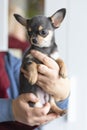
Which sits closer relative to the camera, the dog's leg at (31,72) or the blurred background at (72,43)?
the dog's leg at (31,72)

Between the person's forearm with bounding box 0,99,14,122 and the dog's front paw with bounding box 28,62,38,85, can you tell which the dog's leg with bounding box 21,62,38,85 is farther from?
the person's forearm with bounding box 0,99,14,122

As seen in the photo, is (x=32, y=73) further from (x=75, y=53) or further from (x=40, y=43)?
(x=75, y=53)

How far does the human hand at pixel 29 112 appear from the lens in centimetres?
36

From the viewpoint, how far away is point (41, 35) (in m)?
0.33

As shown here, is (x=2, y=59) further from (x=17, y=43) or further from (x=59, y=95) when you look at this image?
(x=59, y=95)

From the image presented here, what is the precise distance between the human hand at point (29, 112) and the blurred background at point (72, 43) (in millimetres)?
86

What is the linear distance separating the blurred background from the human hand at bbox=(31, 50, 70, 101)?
0.11 meters

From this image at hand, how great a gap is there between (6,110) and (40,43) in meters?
0.18

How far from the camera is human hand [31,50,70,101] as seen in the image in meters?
0.34

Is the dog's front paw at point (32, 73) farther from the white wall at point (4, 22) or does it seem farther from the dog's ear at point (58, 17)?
the white wall at point (4, 22)

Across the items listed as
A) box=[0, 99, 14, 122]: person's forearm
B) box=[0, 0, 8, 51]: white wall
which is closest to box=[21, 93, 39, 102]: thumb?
box=[0, 99, 14, 122]: person's forearm

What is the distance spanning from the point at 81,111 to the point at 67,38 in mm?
147

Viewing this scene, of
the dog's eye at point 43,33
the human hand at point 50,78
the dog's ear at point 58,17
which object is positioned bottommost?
the human hand at point 50,78

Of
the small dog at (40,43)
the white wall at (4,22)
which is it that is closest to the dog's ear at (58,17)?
the small dog at (40,43)
